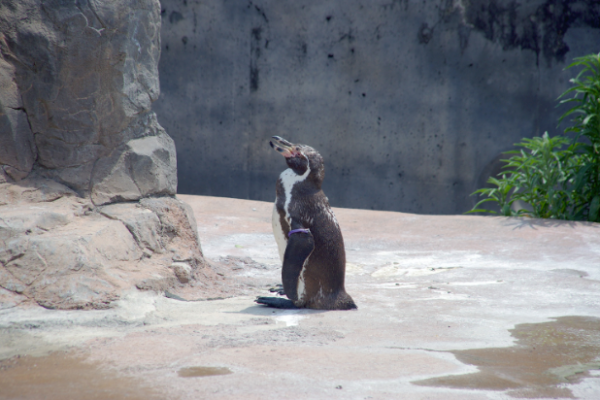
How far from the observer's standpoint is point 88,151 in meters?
3.72

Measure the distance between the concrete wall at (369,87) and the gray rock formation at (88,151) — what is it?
5.51 meters

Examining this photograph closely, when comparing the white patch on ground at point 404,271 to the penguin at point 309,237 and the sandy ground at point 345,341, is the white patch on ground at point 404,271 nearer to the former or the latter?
the sandy ground at point 345,341

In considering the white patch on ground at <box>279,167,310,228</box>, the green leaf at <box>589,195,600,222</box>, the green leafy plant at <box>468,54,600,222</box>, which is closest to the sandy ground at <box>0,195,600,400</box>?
the white patch on ground at <box>279,167,310,228</box>

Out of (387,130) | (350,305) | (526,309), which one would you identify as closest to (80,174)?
(350,305)

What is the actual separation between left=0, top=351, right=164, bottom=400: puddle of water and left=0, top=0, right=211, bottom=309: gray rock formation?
33.2 inches

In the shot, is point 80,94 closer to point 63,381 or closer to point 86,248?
point 86,248

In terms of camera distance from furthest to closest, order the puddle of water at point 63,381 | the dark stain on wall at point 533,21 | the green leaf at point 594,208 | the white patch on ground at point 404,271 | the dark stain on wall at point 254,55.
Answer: the dark stain on wall at point 254,55
the dark stain on wall at point 533,21
the green leaf at point 594,208
the white patch on ground at point 404,271
the puddle of water at point 63,381

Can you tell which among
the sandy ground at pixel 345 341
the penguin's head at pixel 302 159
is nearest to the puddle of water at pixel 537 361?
the sandy ground at pixel 345 341

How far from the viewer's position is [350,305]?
3213 millimetres

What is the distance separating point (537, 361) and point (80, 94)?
3040 millimetres

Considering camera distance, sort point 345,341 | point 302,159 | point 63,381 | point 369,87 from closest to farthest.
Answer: point 63,381
point 345,341
point 302,159
point 369,87

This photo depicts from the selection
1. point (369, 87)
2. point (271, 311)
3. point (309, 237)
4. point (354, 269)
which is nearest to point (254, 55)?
point (369, 87)

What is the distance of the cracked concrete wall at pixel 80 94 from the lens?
11.4ft

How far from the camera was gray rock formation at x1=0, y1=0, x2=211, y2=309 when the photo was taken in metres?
3.25
